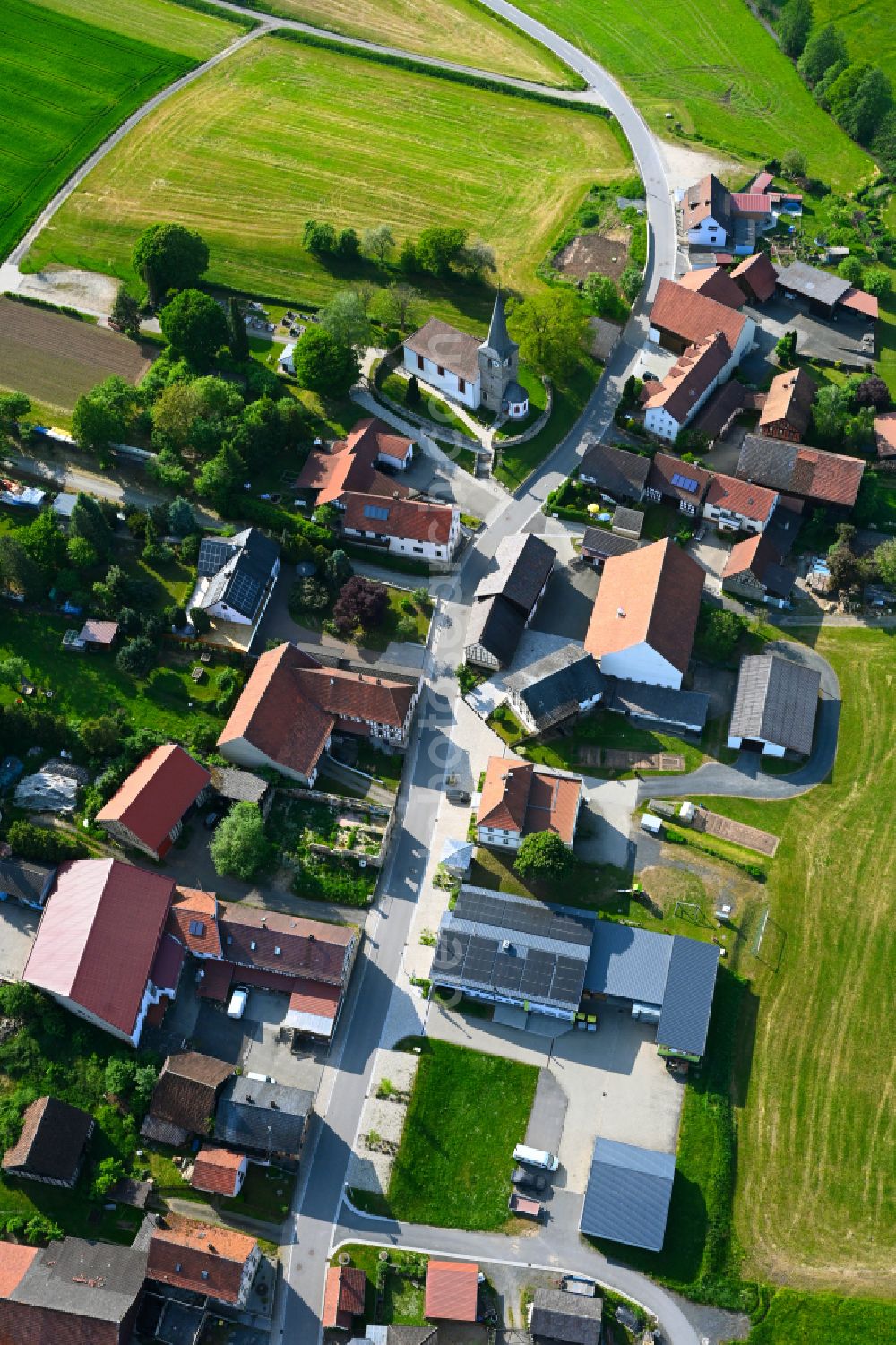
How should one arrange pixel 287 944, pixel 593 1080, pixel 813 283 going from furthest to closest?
1. pixel 813 283
2. pixel 287 944
3. pixel 593 1080

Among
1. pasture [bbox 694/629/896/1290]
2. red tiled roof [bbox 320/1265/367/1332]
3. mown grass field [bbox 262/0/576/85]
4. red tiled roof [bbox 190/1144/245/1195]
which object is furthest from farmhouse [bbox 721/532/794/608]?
mown grass field [bbox 262/0/576/85]

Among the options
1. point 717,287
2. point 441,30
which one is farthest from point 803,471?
point 441,30

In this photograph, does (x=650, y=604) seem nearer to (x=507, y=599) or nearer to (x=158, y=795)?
(x=507, y=599)

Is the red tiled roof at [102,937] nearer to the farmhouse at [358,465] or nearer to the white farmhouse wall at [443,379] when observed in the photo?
the farmhouse at [358,465]

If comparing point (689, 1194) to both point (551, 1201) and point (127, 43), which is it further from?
point (127, 43)

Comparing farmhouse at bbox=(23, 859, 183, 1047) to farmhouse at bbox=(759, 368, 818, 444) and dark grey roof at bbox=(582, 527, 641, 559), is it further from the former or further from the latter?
farmhouse at bbox=(759, 368, 818, 444)

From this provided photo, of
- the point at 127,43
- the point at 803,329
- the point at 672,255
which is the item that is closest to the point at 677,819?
the point at 803,329
